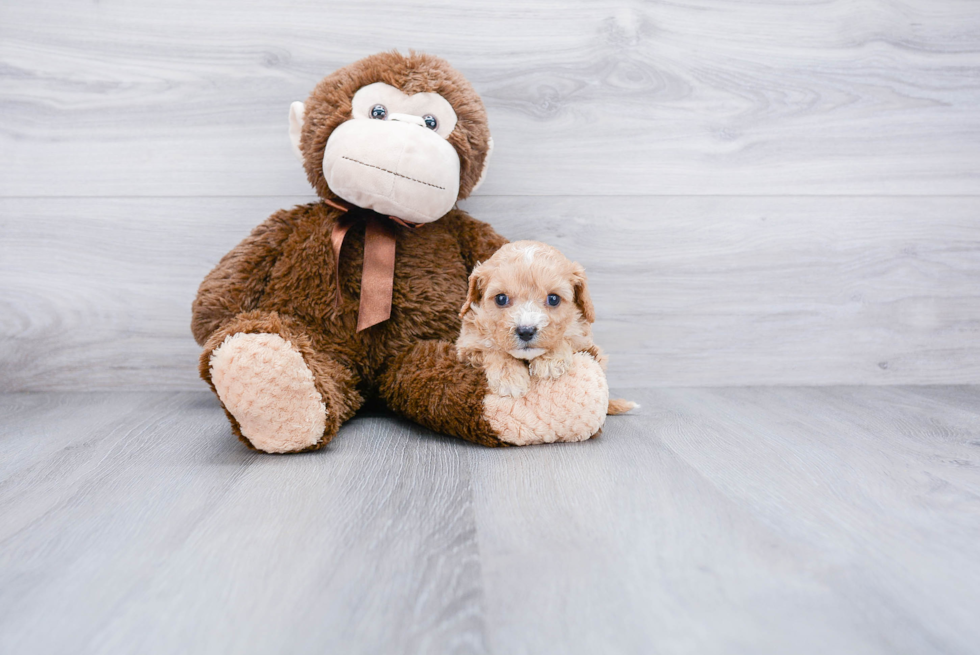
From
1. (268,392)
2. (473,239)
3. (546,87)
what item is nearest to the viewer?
(268,392)

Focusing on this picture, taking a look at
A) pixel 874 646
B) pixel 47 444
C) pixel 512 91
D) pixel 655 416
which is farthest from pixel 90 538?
pixel 512 91

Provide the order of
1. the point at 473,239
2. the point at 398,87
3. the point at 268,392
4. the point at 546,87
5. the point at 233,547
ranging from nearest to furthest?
the point at 233,547 → the point at 268,392 → the point at 398,87 → the point at 473,239 → the point at 546,87

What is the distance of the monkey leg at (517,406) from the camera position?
83 centimetres

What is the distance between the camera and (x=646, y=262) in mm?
→ 1193

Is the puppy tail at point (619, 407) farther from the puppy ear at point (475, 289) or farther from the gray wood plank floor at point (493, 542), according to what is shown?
the puppy ear at point (475, 289)

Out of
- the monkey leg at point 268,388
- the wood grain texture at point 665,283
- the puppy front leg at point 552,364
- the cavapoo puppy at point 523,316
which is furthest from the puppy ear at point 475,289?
the wood grain texture at point 665,283

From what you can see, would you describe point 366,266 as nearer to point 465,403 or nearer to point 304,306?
point 304,306

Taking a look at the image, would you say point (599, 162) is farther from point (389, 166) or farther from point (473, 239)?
point (389, 166)

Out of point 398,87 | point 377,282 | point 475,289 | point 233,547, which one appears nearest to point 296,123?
point 398,87

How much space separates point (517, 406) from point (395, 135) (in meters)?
0.40

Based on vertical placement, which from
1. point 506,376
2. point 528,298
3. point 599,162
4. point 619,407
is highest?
point 599,162

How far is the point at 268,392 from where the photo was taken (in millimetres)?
776

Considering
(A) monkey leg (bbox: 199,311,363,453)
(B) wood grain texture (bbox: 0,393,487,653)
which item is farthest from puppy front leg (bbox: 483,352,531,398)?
(A) monkey leg (bbox: 199,311,363,453)

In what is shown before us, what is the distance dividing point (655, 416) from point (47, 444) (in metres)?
0.87
